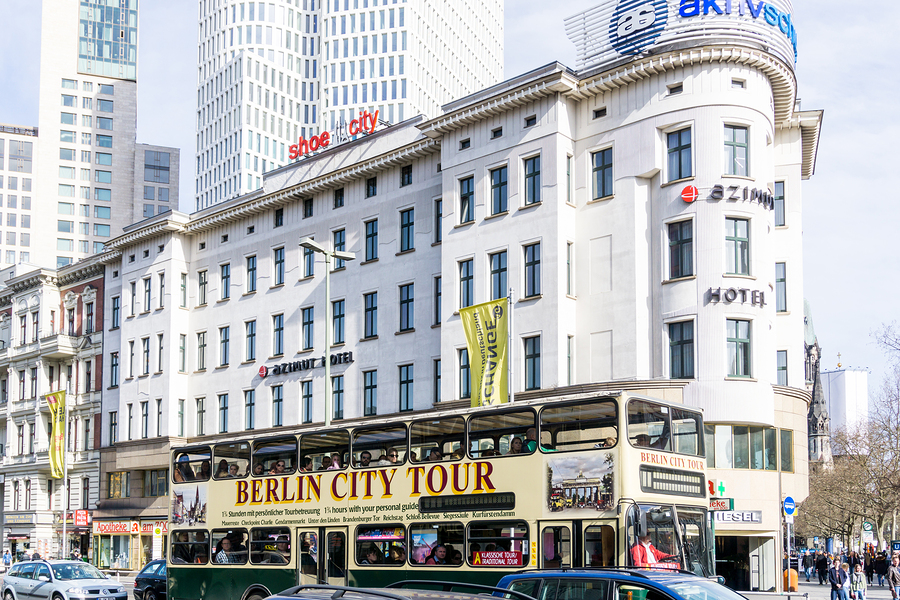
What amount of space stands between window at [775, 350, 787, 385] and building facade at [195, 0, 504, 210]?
278 feet

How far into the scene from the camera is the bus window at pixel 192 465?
25.0 metres

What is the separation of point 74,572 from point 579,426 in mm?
17775

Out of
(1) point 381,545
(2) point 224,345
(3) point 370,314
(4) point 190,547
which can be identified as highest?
(3) point 370,314

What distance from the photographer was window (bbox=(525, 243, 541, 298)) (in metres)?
38.0

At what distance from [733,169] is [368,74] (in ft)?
301

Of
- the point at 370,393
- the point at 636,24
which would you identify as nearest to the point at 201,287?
the point at 370,393

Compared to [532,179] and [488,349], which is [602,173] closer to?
[532,179]

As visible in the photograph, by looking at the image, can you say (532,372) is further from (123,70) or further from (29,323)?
(123,70)

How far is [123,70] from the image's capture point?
12638cm

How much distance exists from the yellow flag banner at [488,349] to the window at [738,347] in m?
7.72

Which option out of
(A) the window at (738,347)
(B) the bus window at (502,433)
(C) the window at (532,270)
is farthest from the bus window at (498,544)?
(C) the window at (532,270)

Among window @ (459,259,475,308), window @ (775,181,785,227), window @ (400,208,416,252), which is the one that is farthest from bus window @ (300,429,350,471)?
window @ (775,181,785,227)

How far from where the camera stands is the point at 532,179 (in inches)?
1531

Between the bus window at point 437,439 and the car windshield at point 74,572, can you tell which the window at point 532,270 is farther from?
the bus window at point 437,439
